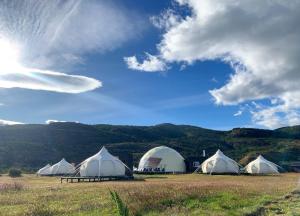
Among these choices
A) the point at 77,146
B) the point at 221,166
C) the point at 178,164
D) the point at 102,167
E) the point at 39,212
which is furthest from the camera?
the point at 77,146

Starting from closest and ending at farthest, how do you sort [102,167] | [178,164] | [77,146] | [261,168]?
1. [102,167]
2. [261,168]
3. [178,164]
4. [77,146]

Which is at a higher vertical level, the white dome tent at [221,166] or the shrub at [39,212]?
the white dome tent at [221,166]

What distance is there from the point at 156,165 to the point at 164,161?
6.67 feet

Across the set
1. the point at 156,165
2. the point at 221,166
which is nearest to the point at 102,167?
the point at 221,166

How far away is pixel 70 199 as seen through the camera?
22.8 metres

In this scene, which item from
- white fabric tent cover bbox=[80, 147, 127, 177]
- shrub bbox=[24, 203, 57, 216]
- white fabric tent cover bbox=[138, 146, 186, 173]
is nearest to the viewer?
shrub bbox=[24, 203, 57, 216]

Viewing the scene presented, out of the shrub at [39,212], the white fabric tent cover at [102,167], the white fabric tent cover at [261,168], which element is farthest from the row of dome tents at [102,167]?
the shrub at [39,212]

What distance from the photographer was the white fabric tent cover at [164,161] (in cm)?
8806

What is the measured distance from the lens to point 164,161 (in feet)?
291

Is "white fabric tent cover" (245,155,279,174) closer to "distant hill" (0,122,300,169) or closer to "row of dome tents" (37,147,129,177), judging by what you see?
"distant hill" (0,122,300,169)

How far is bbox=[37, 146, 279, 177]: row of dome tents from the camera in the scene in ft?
177

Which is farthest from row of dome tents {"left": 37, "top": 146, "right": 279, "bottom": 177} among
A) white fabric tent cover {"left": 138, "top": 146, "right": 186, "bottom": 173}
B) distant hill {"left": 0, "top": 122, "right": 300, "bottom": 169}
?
distant hill {"left": 0, "top": 122, "right": 300, "bottom": 169}

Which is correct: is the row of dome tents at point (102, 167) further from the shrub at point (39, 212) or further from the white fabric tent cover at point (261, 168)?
the shrub at point (39, 212)

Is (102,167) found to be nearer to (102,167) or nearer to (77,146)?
(102,167)
